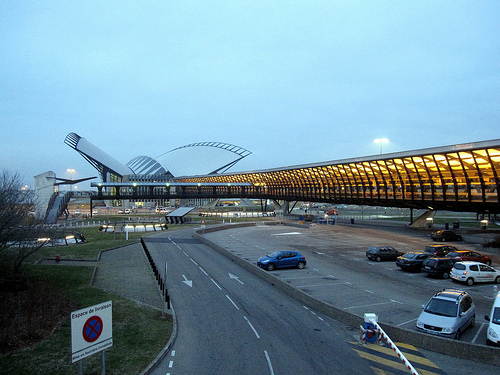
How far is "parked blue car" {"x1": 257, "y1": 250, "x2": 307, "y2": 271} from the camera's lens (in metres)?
23.0

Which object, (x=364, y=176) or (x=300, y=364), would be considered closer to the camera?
(x=300, y=364)

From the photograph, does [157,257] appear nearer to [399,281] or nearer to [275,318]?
[275,318]

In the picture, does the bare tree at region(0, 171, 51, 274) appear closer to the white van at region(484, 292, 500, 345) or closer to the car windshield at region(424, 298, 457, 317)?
the car windshield at region(424, 298, 457, 317)

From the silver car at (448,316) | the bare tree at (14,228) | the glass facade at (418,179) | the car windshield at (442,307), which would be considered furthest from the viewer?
the glass facade at (418,179)

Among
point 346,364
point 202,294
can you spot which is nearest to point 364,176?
point 202,294

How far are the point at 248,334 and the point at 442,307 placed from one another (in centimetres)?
710

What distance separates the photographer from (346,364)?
9961 millimetres

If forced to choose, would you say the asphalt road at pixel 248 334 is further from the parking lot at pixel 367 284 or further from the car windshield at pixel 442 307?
the car windshield at pixel 442 307

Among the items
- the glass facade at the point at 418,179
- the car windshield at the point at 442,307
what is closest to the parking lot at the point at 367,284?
the car windshield at the point at 442,307

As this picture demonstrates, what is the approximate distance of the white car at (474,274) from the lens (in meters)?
19.2

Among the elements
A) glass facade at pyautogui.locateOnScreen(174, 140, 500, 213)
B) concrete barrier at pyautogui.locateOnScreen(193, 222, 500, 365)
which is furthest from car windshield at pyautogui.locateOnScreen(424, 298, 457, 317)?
glass facade at pyautogui.locateOnScreen(174, 140, 500, 213)

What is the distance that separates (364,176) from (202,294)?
43936mm

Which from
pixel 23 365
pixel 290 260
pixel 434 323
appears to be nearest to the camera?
pixel 23 365

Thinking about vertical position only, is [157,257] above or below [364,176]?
below
